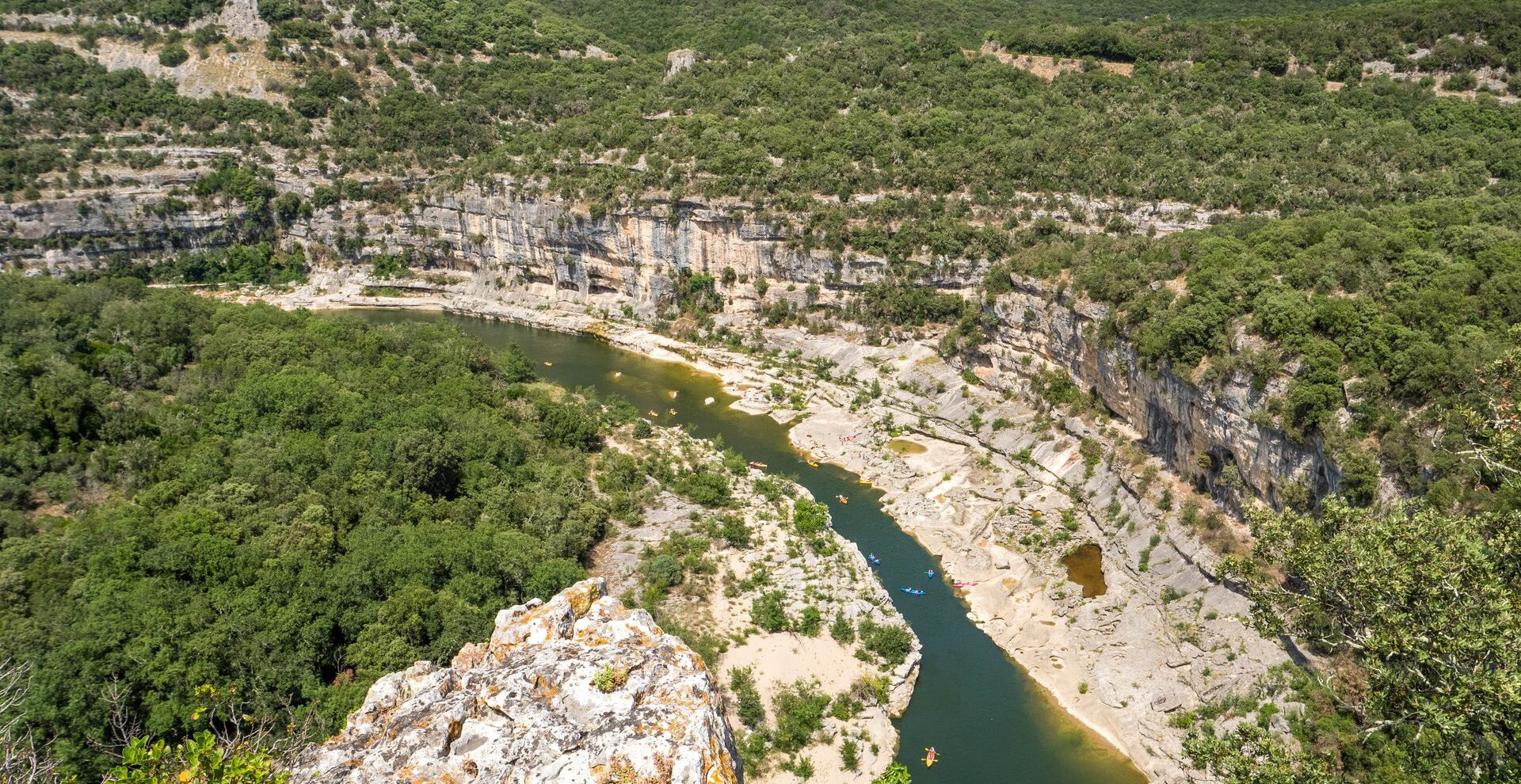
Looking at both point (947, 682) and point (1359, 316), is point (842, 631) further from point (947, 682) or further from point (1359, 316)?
point (1359, 316)

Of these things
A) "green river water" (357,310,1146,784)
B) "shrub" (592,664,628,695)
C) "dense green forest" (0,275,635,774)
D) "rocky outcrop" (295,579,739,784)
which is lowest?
"green river water" (357,310,1146,784)

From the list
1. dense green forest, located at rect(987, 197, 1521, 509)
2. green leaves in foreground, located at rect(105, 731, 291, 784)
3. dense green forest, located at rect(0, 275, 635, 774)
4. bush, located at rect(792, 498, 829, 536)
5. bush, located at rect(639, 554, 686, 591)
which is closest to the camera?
green leaves in foreground, located at rect(105, 731, 291, 784)

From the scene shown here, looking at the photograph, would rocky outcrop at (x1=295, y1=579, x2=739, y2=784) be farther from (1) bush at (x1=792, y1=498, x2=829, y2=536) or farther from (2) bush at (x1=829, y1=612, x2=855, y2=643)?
(1) bush at (x1=792, y1=498, x2=829, y2=536)

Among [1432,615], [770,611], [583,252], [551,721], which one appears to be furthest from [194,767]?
[583,252]

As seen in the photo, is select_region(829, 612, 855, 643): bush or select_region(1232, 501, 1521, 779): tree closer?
select_region(1232, 501, 1521, 779): tree

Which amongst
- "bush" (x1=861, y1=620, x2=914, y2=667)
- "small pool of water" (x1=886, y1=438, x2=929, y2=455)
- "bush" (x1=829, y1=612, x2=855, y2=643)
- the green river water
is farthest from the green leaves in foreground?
"small pool of water" (x1=886, y1=438, x2=929, y2=455)

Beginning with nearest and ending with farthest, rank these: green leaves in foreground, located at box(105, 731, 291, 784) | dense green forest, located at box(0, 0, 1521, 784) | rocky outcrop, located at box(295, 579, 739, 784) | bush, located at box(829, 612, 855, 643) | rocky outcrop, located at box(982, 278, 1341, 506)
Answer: green leaves in foreground, located at box(105, 731, 291, 784)
rocky outcrop, located at box(295, 579, 739, 784)
dense green forest, located at box(0, 0, 1521, 784)
bush, located at box(829, 612, 855, 643)
rocky outcrop, located at box(982, 278, 1341, 506)

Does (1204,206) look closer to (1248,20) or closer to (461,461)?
(1248,20)

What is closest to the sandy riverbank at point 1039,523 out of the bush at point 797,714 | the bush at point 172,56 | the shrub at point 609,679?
the bush at point 797,714
